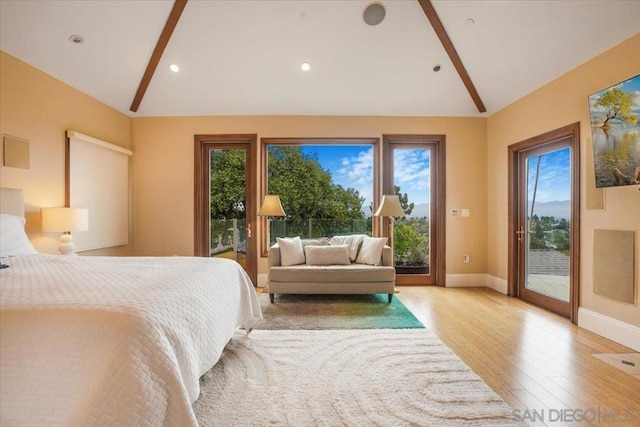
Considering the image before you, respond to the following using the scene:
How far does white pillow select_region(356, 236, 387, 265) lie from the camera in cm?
400

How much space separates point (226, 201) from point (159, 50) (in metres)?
2.22

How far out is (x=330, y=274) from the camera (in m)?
3.80

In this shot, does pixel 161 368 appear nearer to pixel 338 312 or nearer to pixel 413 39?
pixel 338 312

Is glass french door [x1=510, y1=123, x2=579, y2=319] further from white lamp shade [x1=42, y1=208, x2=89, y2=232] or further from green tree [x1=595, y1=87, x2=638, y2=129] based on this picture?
white lamp shade [x1=42, y1=208, x2=89, y2=232]

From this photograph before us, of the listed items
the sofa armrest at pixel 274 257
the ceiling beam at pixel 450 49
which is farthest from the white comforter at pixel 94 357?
the ceiling beam at pixel 450 49

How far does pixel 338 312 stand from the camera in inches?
138

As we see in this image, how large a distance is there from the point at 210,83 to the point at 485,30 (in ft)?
11.3

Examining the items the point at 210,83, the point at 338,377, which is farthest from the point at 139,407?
the point at 210,83

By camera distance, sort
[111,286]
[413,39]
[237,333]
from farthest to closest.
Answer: [413,39] → [237,333] → [111,286]

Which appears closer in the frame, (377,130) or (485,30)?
(485,30)

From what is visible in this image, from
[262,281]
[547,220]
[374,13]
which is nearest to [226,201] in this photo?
[262,281]

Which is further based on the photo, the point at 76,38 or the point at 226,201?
the point at 226,201

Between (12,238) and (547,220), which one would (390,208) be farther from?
(12,238)

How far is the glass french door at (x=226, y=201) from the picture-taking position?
194 inches
